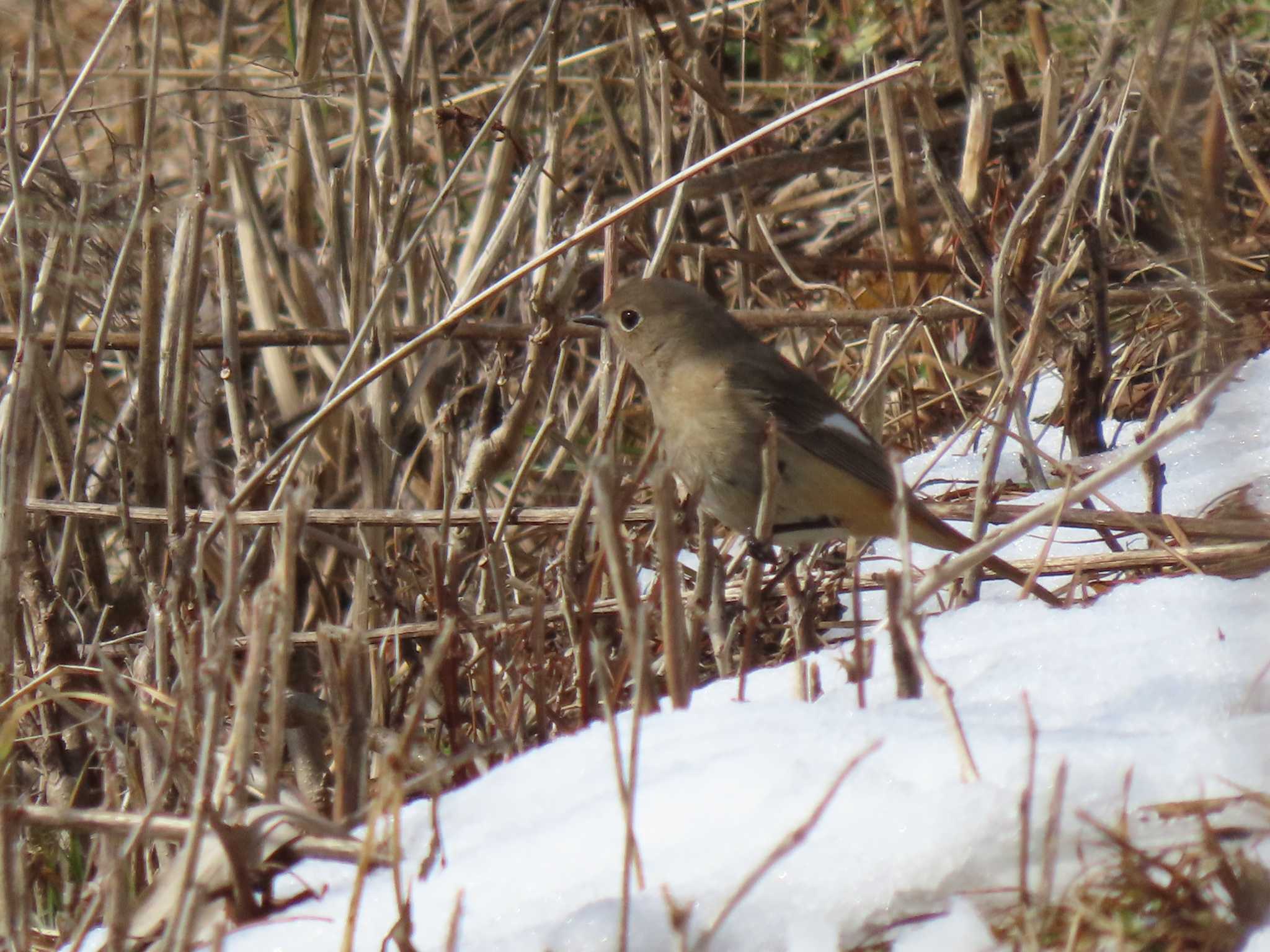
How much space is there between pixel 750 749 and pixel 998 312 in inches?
83.5

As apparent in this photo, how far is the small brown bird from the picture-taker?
454 cm

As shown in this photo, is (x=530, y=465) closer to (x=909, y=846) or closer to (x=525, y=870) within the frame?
(x=525, y=870)

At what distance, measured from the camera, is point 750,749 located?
235 centimetres

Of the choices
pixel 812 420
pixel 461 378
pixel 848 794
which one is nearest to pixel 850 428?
pixel 812 420

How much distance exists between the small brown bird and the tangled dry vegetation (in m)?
0.16

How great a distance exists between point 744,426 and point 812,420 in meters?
0.34

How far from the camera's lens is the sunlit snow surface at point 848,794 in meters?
1.98

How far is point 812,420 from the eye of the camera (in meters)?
4.89

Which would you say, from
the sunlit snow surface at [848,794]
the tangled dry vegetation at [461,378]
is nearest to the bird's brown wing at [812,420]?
the tangled dry vegetation at [461,378]

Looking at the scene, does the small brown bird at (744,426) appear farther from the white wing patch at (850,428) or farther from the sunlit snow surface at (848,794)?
the sunlit snow surface at (848,794)

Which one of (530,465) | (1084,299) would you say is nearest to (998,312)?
(1084,299)

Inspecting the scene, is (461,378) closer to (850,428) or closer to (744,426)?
(744,426)

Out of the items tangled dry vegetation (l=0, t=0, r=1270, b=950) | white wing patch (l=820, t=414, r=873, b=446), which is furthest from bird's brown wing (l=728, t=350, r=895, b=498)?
tangled dry vegetation (l=0, t=0, r=1270, b=950)

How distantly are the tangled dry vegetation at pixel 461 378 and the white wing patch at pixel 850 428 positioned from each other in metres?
0.09
